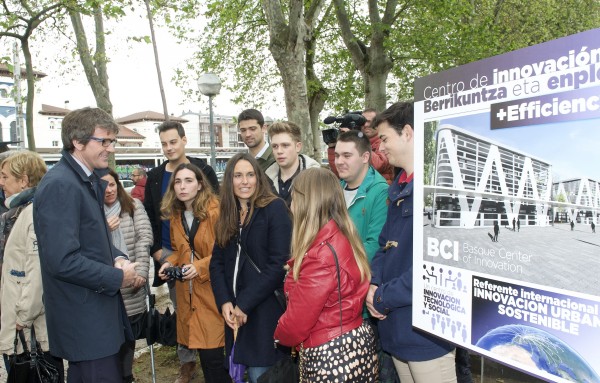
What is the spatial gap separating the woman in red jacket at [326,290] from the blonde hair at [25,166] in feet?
7.69

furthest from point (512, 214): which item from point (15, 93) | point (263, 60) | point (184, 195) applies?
point (263, 60)

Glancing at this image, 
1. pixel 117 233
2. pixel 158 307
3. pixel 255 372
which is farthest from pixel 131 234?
pixel 158 307

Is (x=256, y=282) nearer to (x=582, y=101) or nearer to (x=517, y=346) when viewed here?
(x=517, y=346)

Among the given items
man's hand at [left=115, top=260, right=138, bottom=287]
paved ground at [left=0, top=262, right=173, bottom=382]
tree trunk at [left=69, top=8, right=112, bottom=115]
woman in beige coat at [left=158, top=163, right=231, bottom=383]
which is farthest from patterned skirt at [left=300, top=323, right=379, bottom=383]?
tree trunk at [left=69, top=8, right=112, bottom=115]

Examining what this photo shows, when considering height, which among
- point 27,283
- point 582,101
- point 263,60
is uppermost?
point 263,60

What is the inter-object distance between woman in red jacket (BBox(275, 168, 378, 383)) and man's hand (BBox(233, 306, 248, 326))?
54 cm

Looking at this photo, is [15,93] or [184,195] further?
[15,93]

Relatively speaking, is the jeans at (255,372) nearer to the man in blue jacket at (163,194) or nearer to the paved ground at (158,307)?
the man in blue jacket at (163,194)

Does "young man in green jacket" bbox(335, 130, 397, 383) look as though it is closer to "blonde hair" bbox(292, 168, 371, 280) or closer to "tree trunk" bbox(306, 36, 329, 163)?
"blonde hair" bbox(292, 168, 371, 280)

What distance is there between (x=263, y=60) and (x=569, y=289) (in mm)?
19891

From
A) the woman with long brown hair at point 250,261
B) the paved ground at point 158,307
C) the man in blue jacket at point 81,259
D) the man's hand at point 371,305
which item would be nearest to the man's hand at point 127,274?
the man in blue jacket at point 81,259

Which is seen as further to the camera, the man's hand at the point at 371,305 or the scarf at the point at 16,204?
the scarf at the point at 16,204

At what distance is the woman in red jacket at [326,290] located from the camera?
8.03 ft

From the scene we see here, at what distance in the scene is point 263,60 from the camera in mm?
20297
